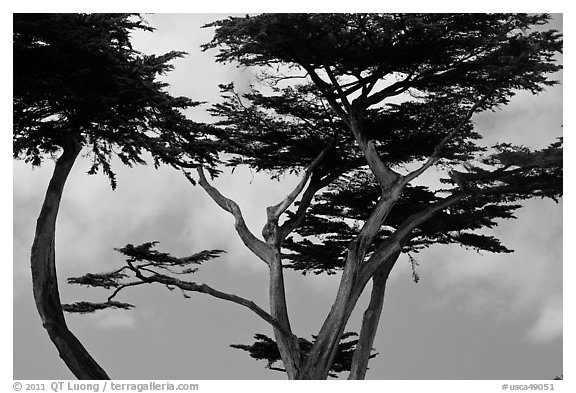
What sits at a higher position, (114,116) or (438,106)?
(438,106)

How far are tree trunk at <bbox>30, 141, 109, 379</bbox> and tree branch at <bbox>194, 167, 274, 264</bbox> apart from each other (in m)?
3.39

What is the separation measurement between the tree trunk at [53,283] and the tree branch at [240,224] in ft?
11.1

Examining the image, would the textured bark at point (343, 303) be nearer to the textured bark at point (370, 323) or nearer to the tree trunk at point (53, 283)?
the textured bark at point (370, 323)

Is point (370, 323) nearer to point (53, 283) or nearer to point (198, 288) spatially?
point (198, 288)

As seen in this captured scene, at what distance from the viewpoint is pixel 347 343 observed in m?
16.9

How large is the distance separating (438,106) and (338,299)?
411 cm

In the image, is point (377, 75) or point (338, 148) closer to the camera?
point (377, 75)

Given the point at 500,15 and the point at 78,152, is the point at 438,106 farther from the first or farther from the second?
the point at 78,152

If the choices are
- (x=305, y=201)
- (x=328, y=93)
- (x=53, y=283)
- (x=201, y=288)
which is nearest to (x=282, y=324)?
(x=201, y=288)

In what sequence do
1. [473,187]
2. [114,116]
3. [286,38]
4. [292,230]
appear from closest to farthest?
1. [114,116]
2. [286,38]
3. [473,187]
4. [292,230]

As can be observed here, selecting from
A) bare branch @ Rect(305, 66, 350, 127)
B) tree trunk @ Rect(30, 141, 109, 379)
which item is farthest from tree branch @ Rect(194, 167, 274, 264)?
tree trunk @ Rect(30, 141, 109, 379)

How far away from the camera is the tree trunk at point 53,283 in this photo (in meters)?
12.8
